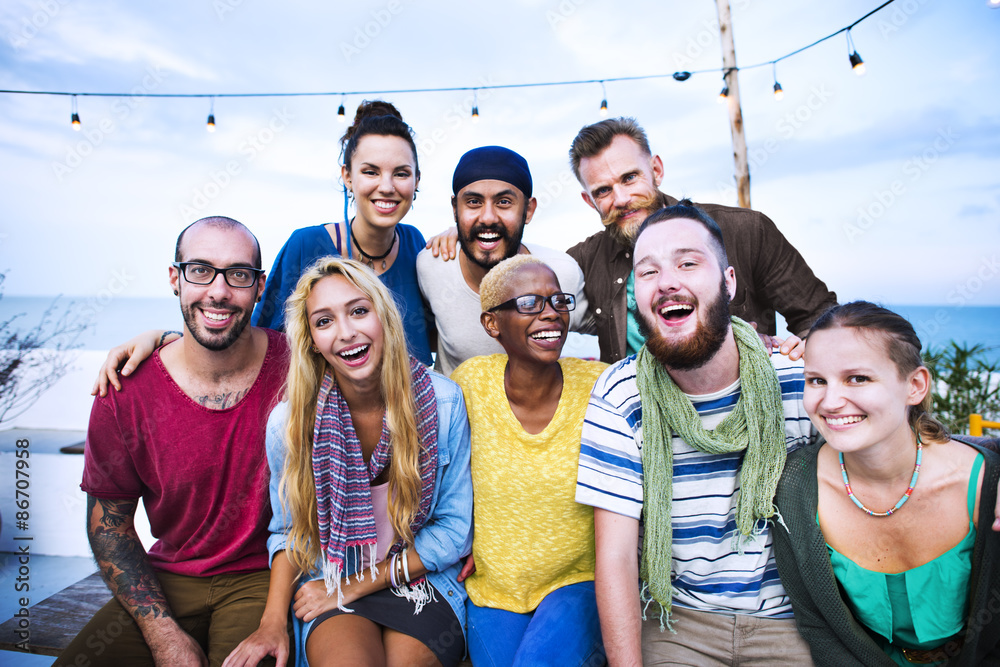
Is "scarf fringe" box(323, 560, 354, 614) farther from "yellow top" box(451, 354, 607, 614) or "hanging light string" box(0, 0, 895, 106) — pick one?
"hanging light string" box(0, 0, 895, 106)

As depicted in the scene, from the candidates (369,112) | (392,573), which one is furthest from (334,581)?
(369,112)

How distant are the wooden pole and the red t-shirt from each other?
7.29 m

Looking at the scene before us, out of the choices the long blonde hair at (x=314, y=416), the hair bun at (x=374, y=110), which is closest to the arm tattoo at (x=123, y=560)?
the long blonde hair at (x=314, y=416)

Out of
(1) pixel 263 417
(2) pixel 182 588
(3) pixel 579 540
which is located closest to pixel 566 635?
(3) pixel 579 540

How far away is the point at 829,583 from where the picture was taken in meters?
1.80

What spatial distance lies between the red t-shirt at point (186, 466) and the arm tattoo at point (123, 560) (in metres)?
0.08

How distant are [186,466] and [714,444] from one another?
2.29m

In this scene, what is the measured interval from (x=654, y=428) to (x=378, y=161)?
2115 mm

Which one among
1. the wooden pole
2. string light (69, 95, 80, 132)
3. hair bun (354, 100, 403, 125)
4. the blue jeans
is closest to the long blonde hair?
the blue jeans

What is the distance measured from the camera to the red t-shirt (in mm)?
2428

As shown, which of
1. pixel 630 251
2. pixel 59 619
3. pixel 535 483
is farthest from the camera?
pixel 630 251

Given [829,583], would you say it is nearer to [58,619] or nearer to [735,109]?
[58,619]

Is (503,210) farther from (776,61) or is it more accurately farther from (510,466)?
(776,61)

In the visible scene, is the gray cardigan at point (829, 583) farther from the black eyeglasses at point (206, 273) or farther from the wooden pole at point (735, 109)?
the wooden pole at point (735, 109)
